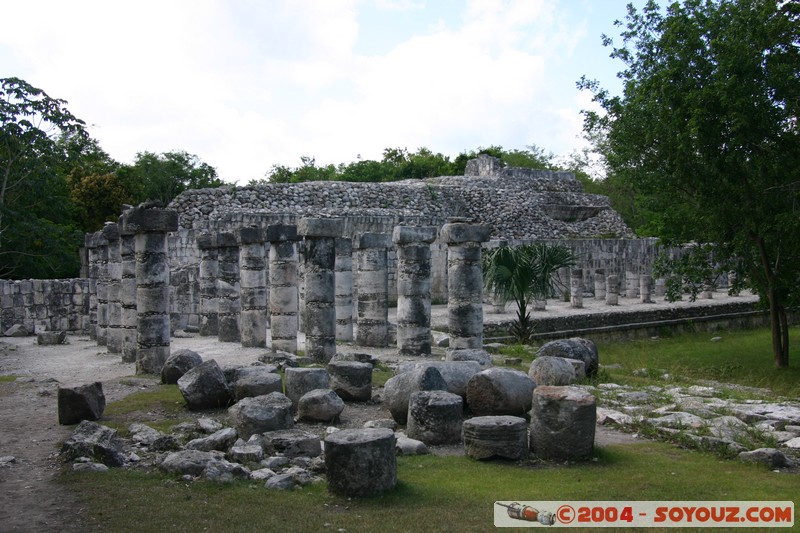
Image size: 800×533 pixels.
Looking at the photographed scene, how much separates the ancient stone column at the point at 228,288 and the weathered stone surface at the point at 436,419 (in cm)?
975

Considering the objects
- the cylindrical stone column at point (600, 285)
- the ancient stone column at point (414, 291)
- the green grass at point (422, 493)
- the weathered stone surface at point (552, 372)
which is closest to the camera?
the green grass at point (422, 493)

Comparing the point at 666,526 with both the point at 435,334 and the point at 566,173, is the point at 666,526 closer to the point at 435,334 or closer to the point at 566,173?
the point at 435,334

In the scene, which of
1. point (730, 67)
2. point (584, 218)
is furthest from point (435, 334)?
point (584, 218)

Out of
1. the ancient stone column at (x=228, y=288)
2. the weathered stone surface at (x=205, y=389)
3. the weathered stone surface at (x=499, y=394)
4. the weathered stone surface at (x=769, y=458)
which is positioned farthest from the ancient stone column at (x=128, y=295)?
the weathered stone surface at (x=769, y=458)

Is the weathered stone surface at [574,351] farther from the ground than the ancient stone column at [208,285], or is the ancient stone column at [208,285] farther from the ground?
the ancient stone column at [208,285]

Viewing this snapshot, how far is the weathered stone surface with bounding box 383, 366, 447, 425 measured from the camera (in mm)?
9289

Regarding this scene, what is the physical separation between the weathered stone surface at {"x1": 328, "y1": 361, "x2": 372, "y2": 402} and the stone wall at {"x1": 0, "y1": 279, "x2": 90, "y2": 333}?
13.0m

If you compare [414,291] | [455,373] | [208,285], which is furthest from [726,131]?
[208,285]

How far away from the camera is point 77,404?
30.5 ft

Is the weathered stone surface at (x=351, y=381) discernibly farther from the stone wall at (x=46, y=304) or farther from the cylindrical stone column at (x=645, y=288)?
the cylindrical stone column at (x=645, y=288)

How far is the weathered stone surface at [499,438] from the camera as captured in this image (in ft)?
24.8

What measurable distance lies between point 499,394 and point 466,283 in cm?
629

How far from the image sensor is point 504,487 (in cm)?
669

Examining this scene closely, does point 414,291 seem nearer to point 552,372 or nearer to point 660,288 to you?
point 552,372
